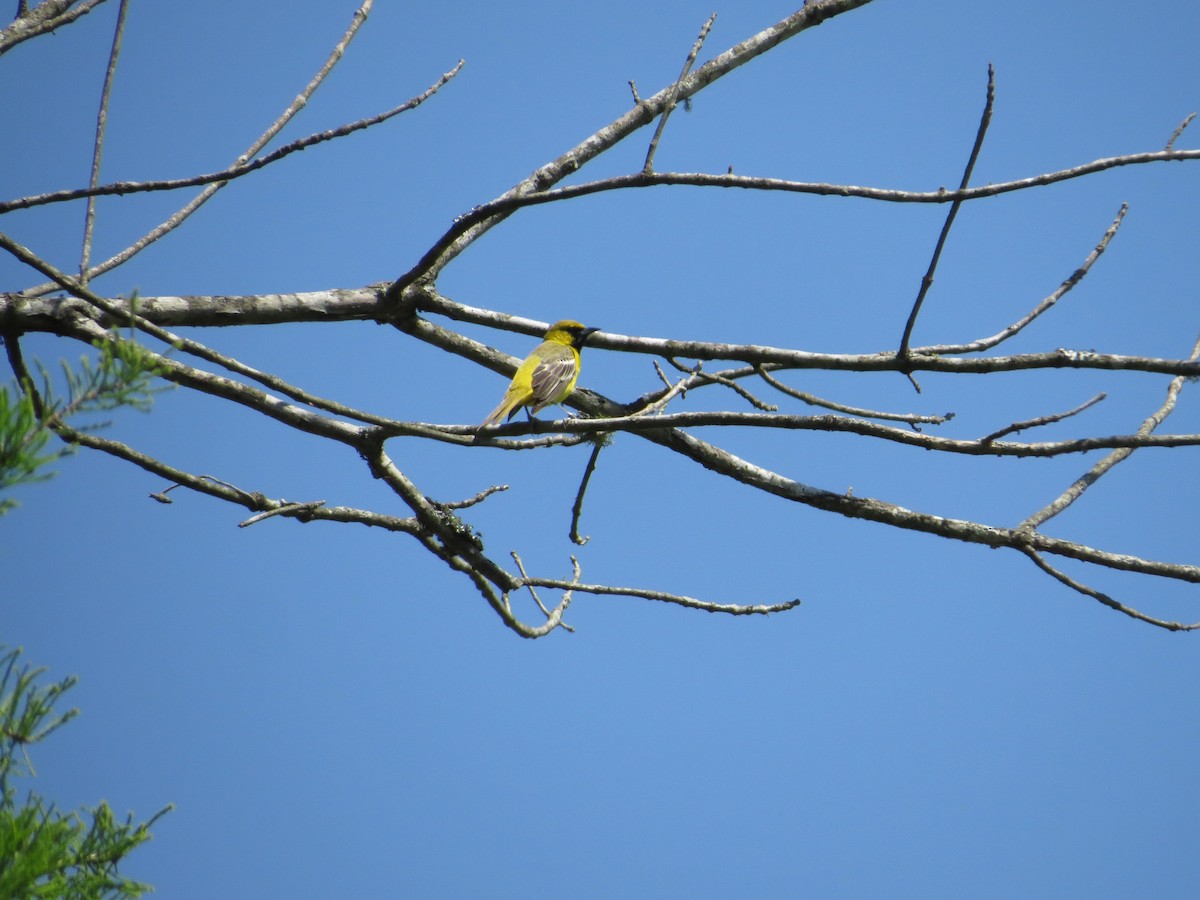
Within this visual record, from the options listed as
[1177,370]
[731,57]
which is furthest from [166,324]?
[1177,370]

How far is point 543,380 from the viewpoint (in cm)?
579

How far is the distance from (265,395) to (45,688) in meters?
1.71

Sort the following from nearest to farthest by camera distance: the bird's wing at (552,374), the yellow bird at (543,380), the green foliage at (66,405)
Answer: the green foliage at (66,405), the yellow bird at (543,380), the bird's wing at (552,374)

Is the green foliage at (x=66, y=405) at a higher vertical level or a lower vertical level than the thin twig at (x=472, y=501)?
lower

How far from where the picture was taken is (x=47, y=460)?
6.23ft

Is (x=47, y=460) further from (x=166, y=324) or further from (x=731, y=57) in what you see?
(x=731, y=57)

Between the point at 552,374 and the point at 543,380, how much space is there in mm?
156

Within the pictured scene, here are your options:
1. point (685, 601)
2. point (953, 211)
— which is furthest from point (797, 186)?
point (685, 601)

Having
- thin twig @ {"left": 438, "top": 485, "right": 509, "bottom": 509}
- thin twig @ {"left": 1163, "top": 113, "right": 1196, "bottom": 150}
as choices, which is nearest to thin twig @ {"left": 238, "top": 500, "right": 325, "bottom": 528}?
thin twig @ {"left": 438, "top": 485, "right": 509, "bottom": 509}

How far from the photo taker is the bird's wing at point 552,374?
5.67 meters

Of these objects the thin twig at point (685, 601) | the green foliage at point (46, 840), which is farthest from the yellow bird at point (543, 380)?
the green foliage at point (46, 840)

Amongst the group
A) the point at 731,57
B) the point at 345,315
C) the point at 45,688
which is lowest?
the point at 45,688

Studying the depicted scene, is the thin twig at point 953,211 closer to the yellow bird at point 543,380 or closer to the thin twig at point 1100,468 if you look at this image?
the thin twig at point 1100,468

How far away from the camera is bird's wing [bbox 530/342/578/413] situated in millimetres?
5668
